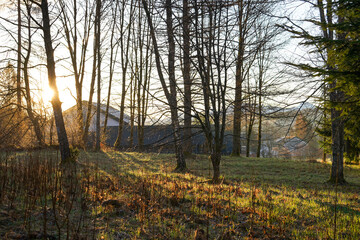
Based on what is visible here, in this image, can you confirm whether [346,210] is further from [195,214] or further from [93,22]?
[93,22]

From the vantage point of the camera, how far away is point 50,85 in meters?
10.5

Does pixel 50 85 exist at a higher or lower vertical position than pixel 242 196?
higher

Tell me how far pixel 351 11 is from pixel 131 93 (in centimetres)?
1992

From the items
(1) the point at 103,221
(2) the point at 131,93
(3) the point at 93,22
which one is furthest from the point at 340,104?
(2) the point at 131,93

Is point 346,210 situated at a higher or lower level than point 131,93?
lower

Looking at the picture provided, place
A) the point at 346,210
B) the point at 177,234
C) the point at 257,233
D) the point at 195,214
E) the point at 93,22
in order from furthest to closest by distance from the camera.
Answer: the point at 93,22 < the point at 346,210 < the point at 195,214 < the point at 257,233 < the point at 177,234

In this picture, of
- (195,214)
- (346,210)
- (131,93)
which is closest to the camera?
(195,214)

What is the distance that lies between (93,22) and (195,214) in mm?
18385

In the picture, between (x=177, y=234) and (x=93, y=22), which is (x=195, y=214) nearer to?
(x=177, y=234)

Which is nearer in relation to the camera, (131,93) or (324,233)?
(324,233)

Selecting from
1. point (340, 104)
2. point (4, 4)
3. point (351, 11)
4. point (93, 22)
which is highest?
point (93, 22)

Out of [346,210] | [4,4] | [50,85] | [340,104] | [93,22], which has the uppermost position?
[93,22]

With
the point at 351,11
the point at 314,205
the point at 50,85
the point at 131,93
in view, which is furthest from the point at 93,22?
the point at 314,205

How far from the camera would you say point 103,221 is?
4012 mm
